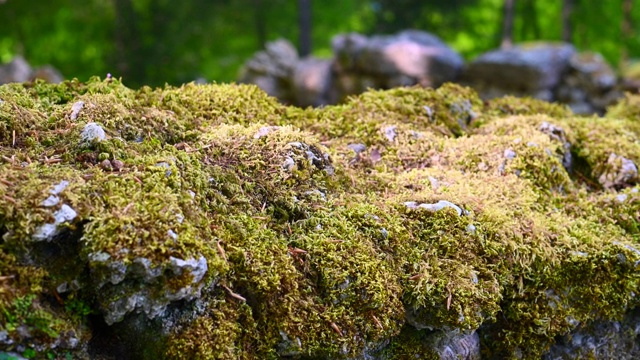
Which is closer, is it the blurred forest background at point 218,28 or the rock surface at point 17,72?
the rock surface at point 17,72

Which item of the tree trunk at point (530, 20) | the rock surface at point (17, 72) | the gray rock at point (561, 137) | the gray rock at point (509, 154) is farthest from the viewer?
the tree trunk at point (530, 20)

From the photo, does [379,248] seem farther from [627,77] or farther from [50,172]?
[627,77]

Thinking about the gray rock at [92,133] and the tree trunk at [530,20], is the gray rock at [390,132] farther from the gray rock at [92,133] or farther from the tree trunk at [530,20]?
the tree trunk at [530,20]

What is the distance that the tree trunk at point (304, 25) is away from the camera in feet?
76.5

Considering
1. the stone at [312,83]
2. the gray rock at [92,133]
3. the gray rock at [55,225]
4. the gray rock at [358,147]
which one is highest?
the stone at [312,83]

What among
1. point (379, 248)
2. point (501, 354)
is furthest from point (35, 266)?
point (501, 354)

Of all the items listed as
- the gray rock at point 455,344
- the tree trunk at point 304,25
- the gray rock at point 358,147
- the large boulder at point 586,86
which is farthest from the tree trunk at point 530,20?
the gray rock at point 455,344

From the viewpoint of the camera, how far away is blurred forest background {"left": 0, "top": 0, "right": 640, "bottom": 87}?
21.9m

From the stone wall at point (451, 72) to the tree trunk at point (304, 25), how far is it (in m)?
3.28

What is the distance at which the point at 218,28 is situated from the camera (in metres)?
26.1

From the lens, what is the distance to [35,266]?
215 cm

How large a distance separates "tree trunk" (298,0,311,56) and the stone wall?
3.28 metres

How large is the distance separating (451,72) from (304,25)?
7.46m

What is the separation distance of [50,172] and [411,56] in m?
17.2
